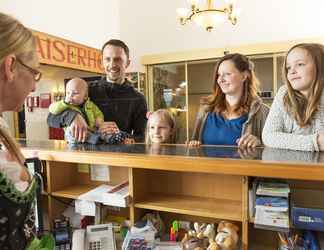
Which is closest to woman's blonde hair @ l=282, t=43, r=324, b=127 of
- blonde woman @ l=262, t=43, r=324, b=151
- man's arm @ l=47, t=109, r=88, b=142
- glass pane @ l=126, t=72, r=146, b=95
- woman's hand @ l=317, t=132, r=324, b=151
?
blonde woman @ l=262, t=43, r=324, b=151

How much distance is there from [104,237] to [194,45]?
4130 mm

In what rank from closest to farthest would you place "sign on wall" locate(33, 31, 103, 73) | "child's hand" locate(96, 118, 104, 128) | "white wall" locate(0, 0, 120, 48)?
"child's hand" locate(96, 118, 104, 128) → "sign on wall" locate(33, 31, 103, 73) → "white wall" locate(0, 0, 120, 48)

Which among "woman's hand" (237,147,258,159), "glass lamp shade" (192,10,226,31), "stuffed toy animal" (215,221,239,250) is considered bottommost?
"stuffed toy animal" (215,221,239,250)

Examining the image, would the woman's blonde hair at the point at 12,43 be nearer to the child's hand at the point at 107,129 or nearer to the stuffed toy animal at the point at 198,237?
the stuffed toy animal at the point at 198,237

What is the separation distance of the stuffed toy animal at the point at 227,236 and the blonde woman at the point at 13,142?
0.59 metres

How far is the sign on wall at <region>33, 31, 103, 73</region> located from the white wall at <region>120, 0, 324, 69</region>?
0.81 m

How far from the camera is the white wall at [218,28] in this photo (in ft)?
14.0

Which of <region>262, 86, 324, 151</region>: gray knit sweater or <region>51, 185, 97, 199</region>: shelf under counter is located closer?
<region>262, 86, 324, 151</region>: gray knit sweater

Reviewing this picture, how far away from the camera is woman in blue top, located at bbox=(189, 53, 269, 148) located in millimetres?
1401

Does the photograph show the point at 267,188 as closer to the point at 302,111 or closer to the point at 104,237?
the point at 302,111

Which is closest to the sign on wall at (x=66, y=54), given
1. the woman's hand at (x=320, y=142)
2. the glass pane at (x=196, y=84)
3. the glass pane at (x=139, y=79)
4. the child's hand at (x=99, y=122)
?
the glass pane at (x=139, y=79)

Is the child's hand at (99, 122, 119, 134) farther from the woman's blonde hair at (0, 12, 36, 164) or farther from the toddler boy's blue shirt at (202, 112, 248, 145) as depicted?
the woman's blonde hair at (0, 12, 36, 164)

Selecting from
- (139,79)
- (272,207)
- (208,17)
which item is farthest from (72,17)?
(272,207)

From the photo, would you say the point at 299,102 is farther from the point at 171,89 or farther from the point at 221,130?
the point at 171,89
